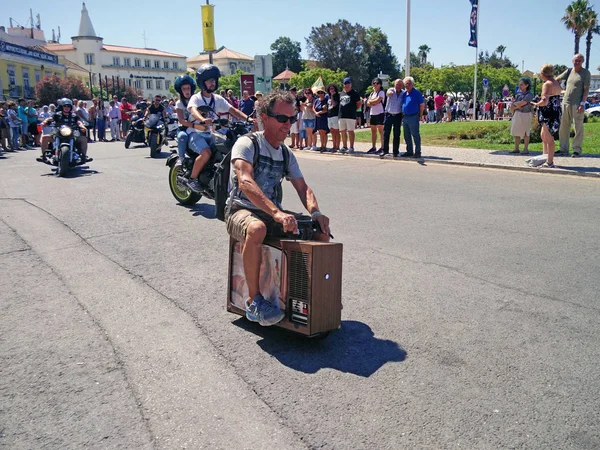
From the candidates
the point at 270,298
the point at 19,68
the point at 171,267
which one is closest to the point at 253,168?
the point at 270,298

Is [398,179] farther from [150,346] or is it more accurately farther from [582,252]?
[150,346]

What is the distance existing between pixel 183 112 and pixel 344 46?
74.0 metres

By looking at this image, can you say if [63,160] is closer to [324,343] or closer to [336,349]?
[324,343]

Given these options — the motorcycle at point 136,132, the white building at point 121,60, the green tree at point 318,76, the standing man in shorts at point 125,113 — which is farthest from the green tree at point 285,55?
the motorcycle at point 136,132

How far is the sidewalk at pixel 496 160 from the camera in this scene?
10.9 metres

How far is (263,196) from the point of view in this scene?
3.85 m

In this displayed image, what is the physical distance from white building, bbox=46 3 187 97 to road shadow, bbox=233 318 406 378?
111793 mm

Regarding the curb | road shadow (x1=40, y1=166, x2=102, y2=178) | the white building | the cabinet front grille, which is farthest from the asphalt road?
the white building

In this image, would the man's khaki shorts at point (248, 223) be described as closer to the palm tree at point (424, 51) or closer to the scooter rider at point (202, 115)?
the scooter rider at point (202, 115)

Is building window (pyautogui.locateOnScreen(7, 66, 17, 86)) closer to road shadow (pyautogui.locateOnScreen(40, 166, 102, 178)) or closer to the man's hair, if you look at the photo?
road shadow (pyautogui.locateOnScreen(40, 166, 102, 178))

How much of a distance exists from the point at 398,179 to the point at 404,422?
863 centimetres

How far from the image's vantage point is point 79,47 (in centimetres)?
11831

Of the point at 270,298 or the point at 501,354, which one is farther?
the point at 270,298

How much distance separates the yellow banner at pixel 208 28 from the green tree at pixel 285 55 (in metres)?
78.2
